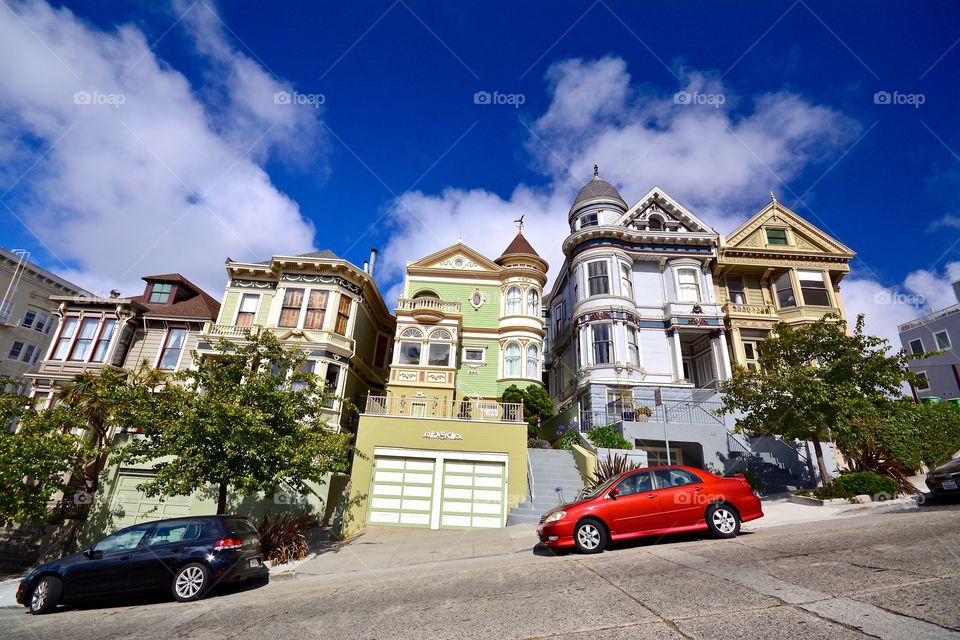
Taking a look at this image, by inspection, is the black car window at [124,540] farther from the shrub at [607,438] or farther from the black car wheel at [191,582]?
the shrub at [607,438]

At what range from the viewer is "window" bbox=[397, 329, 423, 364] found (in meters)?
23.1

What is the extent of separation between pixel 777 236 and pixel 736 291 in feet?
14.6

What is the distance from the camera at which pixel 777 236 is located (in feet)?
86.8

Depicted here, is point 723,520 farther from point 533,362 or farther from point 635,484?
point 533,362

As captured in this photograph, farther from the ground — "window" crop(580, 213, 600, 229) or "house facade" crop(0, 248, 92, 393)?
"window" crop(580, 213, 600, 229)

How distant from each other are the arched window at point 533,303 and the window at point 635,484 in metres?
16.4

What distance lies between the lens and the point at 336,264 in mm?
23422

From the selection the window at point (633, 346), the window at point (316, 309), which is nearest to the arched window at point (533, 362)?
the window at point (633, 346)

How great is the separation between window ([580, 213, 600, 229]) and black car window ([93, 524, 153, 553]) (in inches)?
968

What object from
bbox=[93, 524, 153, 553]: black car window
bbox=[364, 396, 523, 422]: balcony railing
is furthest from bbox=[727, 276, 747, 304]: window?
bbox=[93, 524, 153, 553]: black car window

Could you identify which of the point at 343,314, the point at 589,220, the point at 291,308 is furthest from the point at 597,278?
the point at 291,308

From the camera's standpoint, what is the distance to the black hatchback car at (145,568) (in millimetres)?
8047

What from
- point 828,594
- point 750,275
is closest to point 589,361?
point 750,275

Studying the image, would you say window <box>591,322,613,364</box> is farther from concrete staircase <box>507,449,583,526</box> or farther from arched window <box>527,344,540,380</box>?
concrete staircase <box>507,449,583,526</box>
